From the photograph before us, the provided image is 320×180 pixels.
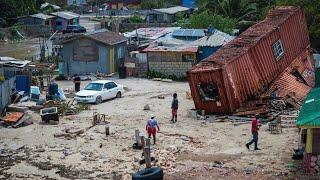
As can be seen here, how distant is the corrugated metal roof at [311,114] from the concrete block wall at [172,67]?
60.7 ft

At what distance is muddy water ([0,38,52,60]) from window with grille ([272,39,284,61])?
27216mm

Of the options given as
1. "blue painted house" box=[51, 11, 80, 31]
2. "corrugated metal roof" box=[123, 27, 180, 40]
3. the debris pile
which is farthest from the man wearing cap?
"blue painted house" box=[51, 11, 80, 31]

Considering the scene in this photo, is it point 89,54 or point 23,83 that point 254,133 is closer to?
point 23,83

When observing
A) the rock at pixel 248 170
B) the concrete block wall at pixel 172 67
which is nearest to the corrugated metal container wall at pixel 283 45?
the concrete block wall at pixel 172 67

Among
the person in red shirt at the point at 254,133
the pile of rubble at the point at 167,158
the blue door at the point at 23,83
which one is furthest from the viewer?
the blue door at the point at 23,83

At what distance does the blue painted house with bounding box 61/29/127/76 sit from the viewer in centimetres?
4144

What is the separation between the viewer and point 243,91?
94.6ft

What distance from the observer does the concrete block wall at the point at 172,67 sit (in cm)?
4097

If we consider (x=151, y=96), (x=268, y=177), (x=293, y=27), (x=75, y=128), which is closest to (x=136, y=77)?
(x=151, y=96)

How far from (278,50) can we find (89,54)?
14.8 metres

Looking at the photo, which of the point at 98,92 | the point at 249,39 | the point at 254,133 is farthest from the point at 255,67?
the point at 254,133

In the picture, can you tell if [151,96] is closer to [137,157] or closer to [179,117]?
[179,117]

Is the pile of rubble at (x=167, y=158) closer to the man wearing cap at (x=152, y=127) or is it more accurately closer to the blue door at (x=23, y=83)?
the man wearing cap at (x=152, y=127)

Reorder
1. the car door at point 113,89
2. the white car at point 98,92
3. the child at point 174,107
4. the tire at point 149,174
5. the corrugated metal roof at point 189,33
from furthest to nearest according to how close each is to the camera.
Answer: the corrugated metal roof at point 189,33
the car door at point 113,89
the white car at point 98,92
the child at point 174,107
the tire at point 149,174
